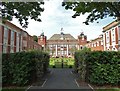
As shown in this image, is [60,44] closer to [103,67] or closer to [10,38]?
[10,38]

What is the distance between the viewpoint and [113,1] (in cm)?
1155

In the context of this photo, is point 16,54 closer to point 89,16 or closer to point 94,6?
point 89,16

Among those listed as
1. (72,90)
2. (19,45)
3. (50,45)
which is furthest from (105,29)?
(50,45)

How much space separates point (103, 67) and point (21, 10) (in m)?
6.98

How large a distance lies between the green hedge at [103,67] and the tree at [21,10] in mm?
4909

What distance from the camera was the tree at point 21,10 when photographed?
38.0ft

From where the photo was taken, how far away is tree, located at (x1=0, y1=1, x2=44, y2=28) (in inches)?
456

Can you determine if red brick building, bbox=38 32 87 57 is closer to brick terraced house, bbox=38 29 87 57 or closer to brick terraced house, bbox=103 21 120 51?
brick terraced house, bbox=38 29 87 57

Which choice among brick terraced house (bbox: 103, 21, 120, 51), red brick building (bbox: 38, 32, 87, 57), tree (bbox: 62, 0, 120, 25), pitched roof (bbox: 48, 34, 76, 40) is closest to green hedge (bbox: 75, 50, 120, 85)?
tree (bbox: 62, 0, 120, 25)

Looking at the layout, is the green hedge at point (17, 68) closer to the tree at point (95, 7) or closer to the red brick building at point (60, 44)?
the tree at point (95, 7)

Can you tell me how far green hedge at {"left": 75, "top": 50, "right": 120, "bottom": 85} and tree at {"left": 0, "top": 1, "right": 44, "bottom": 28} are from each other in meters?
4.91

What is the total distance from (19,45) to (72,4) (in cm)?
3712

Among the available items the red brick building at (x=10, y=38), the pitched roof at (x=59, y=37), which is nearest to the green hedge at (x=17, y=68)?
the red brick building at (x=10, y=38)

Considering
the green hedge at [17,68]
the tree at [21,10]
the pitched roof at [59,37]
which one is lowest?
the green hedge at [17,68]
